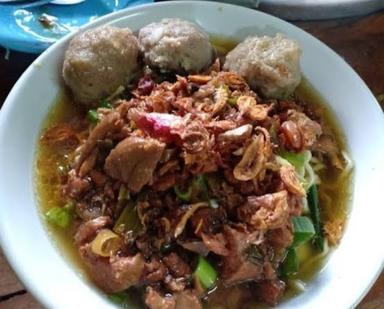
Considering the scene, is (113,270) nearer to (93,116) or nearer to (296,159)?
(93,116)

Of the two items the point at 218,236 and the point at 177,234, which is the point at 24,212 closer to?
the point at 177,234

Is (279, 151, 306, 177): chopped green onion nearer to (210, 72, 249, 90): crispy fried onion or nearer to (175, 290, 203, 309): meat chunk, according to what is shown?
(210, 72, 249, 90): crispy fried onion

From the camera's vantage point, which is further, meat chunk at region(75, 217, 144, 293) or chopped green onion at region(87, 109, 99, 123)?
chopped green onion at region(87, 109, 99, 123)

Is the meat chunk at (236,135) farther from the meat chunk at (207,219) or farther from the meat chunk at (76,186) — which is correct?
the meat chunk at (76,186)

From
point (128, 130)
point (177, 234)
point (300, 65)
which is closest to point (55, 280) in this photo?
point (177, 234)

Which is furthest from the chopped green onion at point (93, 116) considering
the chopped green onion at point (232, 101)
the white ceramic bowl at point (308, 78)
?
the chopped green onion at point (232, 101)

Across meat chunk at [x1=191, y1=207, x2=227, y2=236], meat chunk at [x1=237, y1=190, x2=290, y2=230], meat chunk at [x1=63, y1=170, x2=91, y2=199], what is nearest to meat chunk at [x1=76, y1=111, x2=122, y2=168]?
meat chunk at [x1=63, y1=170, x2=91, y2=199]

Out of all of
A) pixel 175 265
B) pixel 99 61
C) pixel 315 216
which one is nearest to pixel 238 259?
A: pixel 175 265
